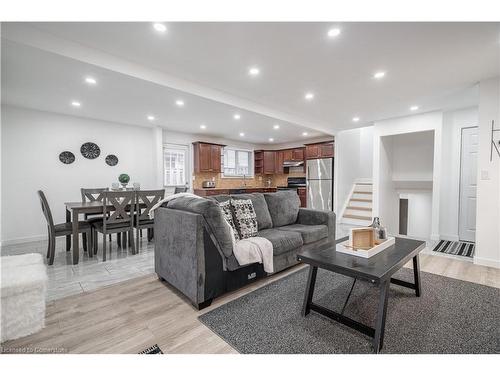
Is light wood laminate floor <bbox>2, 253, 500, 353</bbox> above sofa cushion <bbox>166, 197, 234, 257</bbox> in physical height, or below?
below

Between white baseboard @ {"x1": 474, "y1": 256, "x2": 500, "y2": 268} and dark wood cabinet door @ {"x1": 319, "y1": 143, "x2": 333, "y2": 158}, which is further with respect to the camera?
dark wood cabinet door @ {"x1": 319, "y1": 143, "x2": 333, "y2": 158}

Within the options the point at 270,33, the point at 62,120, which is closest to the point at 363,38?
the point at 270,33

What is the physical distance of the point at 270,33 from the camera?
214 centimetres

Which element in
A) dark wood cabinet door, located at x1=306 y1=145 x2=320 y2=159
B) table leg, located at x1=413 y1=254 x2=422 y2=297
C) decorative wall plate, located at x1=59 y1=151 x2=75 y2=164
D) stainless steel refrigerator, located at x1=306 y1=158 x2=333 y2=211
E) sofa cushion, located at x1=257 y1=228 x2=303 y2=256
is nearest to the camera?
table leg, located at x1=413 y1=254 x2=422 y2=297

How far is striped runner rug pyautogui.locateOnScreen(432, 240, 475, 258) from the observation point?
360 cm

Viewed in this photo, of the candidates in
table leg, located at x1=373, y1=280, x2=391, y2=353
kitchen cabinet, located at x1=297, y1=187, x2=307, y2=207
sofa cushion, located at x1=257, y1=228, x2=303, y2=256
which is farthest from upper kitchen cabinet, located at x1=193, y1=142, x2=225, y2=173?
table leg, located at x1=373, y1=280, x2=391, y2=353

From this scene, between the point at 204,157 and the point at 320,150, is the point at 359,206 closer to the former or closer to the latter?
the point at 320,150

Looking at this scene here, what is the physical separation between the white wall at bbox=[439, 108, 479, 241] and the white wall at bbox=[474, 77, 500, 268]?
140 centimetres

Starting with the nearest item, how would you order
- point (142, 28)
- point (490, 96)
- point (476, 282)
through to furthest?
point (142, 28) → point (476, 282) → point (490, 96)

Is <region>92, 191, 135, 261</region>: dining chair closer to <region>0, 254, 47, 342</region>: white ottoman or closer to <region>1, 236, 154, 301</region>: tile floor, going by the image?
<region>1, 236, 154, 301</region>: tile floor

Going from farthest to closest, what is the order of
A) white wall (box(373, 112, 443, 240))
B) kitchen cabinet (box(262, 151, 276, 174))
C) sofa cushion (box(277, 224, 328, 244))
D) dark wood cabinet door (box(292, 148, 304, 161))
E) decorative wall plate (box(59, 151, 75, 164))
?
1. kitchen cabinet (box(262, 151, 276, 174))
2. dark wood cabinet door (box(292, 148, 304, 161))
3. decorative wall plate (box(59, 151, 75, 164))
4. white wall (box(373, 112, 443, 240))
5. sofa cushion (box(277, 224, 328, 244))

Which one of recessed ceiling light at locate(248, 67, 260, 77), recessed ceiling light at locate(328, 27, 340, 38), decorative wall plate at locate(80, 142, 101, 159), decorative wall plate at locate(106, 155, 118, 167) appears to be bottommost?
decorative wall plate at locate(106, 155, 118, 167)
